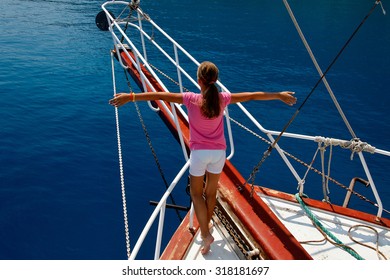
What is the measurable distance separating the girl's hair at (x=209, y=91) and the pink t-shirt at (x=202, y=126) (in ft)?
0.27

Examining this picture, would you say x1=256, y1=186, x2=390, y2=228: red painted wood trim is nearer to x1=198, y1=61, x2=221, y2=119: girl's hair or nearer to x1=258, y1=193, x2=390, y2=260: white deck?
x1=258, y1=193, x2=390, y2=260: white deck

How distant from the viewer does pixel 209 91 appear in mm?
3078

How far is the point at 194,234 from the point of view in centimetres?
406

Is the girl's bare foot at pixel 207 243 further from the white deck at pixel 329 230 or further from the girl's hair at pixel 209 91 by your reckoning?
the girl's hair at pixel 209 91

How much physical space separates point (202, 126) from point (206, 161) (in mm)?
408

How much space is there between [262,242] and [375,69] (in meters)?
24.9

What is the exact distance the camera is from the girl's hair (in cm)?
302

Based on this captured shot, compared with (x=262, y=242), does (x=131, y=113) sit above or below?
below

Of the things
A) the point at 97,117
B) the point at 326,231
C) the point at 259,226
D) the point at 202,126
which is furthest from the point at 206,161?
the point at 97,117

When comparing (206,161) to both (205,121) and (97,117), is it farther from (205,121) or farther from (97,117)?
(97,117)

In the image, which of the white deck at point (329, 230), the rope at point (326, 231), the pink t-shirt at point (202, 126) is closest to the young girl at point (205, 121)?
the pink t-shirt at point (202, 126)

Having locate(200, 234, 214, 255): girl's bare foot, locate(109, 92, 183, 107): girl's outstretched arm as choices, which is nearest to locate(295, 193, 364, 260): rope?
locate(200, 234, 214, 255): girl's bare foot

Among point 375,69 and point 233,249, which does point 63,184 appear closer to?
point 233,249

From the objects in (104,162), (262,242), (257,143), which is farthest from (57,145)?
(262,242)
